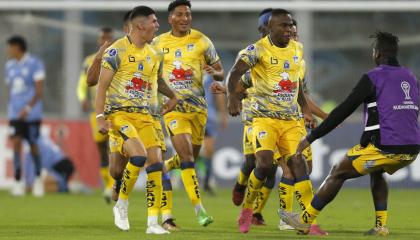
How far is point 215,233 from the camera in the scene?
13.3 meters

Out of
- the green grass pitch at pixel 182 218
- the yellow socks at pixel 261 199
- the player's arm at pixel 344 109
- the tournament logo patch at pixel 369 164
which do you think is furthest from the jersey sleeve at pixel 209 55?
the tournament logo patch at pixel 369 164

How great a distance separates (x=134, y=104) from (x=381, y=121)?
2.74m

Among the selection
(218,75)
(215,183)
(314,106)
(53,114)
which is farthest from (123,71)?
(53,114)

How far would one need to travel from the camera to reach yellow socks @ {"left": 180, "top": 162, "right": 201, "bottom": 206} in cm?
1399

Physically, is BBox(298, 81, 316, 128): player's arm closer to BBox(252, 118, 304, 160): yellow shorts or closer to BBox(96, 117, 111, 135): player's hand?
BBox(252, 118, 304, 160): yellow shorts

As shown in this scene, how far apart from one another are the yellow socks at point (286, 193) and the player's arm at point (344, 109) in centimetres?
183

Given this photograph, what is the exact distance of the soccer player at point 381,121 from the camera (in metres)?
12.2

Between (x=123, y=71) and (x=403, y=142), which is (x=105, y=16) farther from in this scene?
(x=403, y=142)

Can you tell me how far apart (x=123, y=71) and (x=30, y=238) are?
2032 mm

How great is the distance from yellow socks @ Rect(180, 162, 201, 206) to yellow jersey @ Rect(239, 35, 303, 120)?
108 centimetres

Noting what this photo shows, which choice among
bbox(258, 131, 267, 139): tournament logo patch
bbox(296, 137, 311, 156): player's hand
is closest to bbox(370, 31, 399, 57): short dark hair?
bbox(296, 137, 311, 156): player's hand

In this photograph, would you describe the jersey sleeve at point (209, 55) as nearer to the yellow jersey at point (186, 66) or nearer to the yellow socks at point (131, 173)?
the yellow jersey at point (186, 66)

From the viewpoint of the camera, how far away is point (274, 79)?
1357 centimetres

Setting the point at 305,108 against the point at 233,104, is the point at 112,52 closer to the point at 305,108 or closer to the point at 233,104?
the point at 233,104
